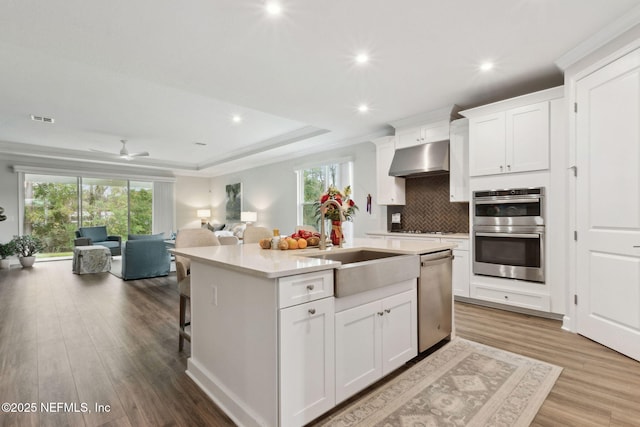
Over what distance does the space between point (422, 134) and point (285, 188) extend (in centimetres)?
382

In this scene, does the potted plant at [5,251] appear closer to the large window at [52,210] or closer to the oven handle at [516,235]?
the large window at [52,210]

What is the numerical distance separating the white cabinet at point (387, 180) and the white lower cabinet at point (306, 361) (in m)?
3.35

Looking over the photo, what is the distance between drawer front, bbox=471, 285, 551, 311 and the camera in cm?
328

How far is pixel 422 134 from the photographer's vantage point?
4.34 meters

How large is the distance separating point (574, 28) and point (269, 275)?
9.69 ft

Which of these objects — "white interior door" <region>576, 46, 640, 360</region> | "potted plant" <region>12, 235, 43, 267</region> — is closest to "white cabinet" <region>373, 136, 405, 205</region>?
"white interior door" <region>576, 46, 640, 360</region>

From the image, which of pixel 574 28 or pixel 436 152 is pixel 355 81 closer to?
pixel 436 152

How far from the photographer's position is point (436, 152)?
4125mm

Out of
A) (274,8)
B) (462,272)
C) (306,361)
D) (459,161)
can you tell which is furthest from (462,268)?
(274,8)

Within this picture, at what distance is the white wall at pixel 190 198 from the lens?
9898 millimetres

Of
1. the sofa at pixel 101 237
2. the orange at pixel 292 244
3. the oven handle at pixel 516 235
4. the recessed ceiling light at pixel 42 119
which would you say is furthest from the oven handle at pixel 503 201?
the sofa at pixel 101 237

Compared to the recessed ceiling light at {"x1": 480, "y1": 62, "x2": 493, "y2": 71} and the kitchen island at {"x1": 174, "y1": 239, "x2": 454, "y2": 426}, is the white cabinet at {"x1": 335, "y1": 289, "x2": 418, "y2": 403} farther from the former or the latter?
the recessed ceiling light at {"x1": 480, "y1": 62, "x2": 493, "y2": 71}

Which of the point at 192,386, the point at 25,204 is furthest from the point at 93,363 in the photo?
the point at 25,204

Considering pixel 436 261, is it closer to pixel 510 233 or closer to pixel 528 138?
pixel 510 233
